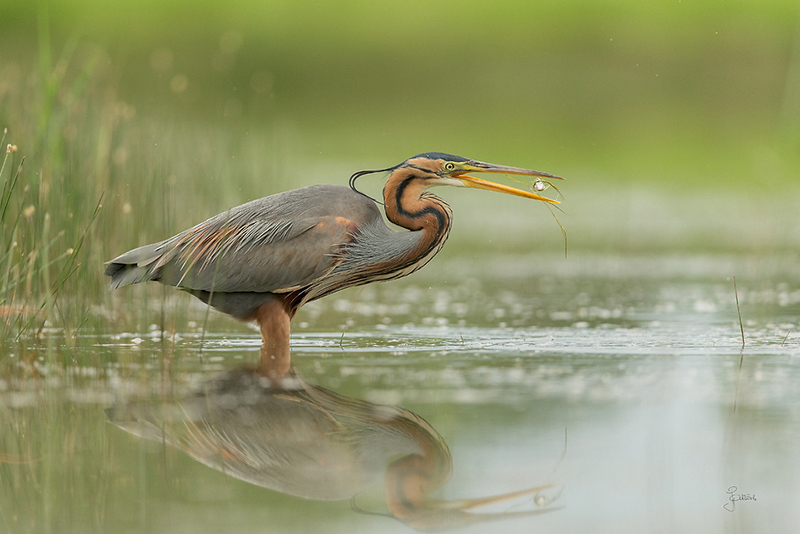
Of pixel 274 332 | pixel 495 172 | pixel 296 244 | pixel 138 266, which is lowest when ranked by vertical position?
pixel 274 332

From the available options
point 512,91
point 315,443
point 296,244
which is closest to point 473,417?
point 315,443

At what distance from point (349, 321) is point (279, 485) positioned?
4.02 m

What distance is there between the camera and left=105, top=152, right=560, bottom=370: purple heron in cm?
683

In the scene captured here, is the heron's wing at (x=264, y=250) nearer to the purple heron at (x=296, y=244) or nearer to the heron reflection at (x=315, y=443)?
the purple heron at (x=296, y=244)

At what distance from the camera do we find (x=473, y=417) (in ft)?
14.6

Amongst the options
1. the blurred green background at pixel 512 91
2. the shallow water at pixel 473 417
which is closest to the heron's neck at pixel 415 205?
the shallow water at pixel 473 417

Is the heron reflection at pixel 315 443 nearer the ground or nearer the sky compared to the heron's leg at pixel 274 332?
nearer the ground

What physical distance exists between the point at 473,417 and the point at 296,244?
2.71 meters

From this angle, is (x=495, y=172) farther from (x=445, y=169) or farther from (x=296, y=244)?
(x=296, y=244)

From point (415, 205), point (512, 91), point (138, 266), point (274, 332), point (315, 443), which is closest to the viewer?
point (315, 443)

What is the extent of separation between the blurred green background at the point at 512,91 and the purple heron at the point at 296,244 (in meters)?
4.06

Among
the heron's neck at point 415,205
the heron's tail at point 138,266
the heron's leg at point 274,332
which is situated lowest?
the heron's leg at point 274,332

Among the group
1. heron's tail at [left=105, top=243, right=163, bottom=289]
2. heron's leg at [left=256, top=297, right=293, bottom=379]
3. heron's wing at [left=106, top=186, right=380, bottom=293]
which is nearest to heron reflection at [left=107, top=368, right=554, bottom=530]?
heron's leg at [left=256, top=297, right=293, bottom=379]

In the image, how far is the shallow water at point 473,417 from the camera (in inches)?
134
